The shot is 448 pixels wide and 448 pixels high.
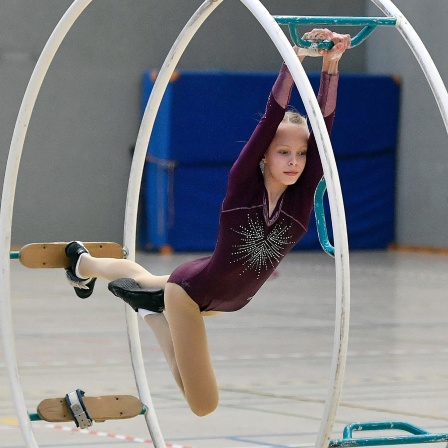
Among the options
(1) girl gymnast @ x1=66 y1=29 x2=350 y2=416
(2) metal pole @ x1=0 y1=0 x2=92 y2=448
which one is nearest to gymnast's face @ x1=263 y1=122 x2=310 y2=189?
(1) girl gymnast @ x1=66 y1=29 x2=350 y2=416

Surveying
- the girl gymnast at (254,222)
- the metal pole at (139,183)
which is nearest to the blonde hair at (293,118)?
the girl gymnast at (254,222)

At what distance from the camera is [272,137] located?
410 centimetres

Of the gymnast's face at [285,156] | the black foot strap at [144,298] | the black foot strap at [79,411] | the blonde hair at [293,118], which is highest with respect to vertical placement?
the blonde hair at [293,118]

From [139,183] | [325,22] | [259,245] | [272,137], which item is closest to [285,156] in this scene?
[272,137]

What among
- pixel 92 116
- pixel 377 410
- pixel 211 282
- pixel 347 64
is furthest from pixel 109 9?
pixel 211 282

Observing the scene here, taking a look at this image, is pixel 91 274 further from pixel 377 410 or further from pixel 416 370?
pixel 416 370

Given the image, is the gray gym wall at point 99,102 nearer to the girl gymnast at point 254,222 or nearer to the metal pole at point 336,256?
the girl gymnast at point 254,222

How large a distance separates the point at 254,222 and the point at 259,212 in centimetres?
4

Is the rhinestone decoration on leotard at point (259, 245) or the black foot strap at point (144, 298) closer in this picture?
the rhinestone decoration on leotard at point (259, 245)

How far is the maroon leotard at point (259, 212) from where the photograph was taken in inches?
161

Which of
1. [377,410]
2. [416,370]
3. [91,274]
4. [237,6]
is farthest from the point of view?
[237,6]

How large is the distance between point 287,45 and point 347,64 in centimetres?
1498

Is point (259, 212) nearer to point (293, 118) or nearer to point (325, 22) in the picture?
point (293, 118)

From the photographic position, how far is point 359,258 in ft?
52.6
